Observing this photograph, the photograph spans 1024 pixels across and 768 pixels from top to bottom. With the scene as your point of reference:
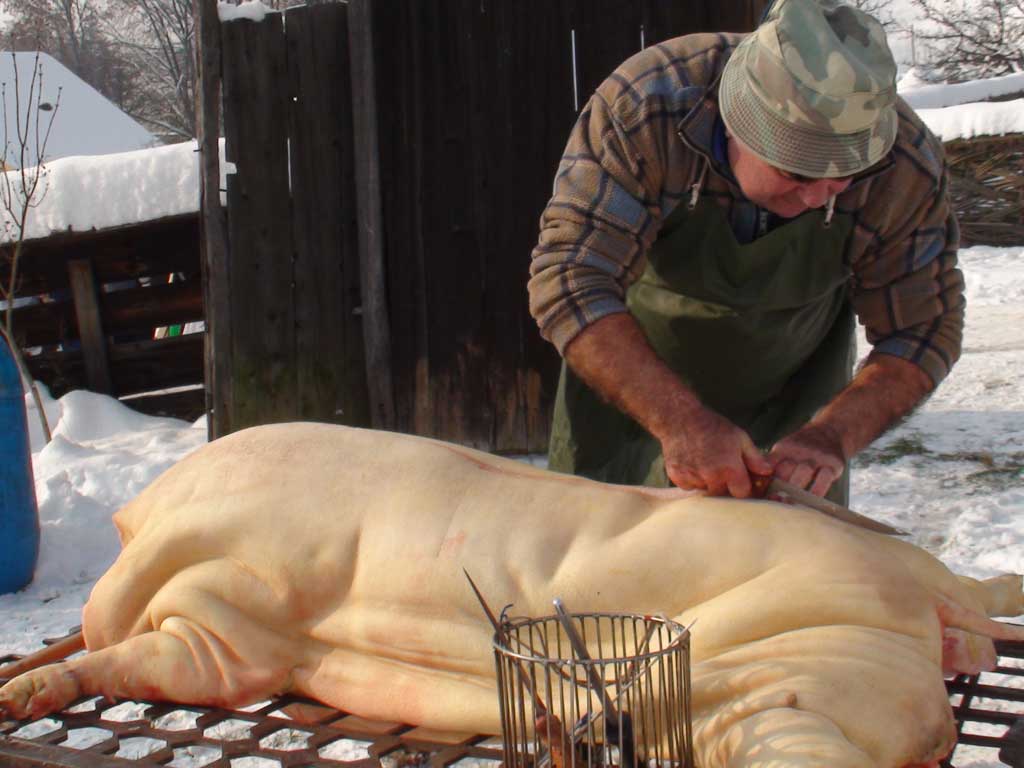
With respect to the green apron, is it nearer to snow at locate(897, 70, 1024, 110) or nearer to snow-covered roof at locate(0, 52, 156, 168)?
snow at locate(897, 70, 1024, 110)

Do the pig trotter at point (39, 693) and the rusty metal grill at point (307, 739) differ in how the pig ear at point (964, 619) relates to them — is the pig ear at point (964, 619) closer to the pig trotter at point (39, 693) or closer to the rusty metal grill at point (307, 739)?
the rusty metal grill at point (307, 739)

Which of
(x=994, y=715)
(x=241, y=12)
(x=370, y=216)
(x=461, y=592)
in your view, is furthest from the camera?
(x=370, y=216)

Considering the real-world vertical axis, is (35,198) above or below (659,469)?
above

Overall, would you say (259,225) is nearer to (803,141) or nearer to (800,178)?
(800,178)

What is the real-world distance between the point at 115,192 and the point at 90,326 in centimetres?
79

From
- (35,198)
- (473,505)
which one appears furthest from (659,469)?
(35,198)

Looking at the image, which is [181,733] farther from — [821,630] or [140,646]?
[821,630]

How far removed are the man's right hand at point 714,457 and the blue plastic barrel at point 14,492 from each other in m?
2.71

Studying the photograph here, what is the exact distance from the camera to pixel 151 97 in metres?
29.2

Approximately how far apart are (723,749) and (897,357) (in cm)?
120

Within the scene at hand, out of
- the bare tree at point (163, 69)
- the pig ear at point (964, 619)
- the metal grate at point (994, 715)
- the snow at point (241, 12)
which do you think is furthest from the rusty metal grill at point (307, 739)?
the bare tree at point (163, 69)

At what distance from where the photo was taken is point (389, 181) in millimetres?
5281

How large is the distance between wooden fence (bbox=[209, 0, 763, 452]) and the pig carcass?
2863 mm

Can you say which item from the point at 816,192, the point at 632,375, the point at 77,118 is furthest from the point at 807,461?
the point at 77,118
